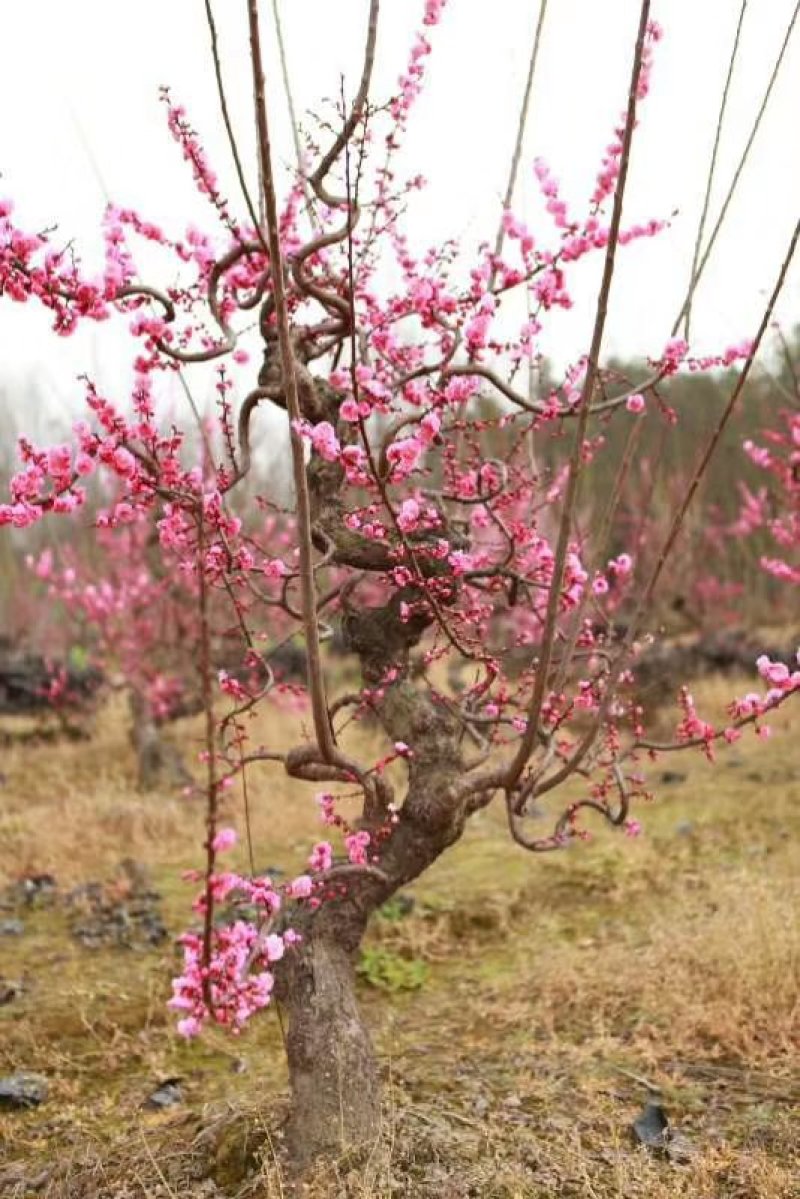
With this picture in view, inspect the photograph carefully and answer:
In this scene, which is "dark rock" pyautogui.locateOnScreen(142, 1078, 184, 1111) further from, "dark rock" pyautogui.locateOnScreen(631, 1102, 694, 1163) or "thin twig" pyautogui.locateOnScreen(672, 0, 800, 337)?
"thin twig" pyautogui.locateOnScreen(672, 0, 800, 337)

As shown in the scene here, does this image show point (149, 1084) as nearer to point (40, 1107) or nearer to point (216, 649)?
point (40, 1107)

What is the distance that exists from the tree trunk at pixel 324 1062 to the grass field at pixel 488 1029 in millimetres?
86

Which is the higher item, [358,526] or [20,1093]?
[358,526]

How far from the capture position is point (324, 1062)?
9.12 ft

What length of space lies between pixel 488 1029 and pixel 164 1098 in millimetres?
1188

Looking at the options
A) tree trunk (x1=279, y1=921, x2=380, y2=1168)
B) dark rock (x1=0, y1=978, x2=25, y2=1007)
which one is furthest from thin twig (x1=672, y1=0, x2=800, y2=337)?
dark rock (x1=0, y1=978, x2=25, y2=1007)

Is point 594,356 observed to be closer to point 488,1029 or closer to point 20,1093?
point 488,1029

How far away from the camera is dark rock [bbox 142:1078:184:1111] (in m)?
3.47

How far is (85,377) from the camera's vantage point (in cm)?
227

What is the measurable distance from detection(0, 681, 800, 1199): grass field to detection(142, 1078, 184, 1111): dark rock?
0.04 meters

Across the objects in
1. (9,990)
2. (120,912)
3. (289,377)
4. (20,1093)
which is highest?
(289,377)

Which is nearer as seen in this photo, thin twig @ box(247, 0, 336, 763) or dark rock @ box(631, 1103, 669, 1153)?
thin twig @ box(247, 0, 336, 763)

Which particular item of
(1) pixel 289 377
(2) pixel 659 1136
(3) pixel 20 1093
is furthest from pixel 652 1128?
(1) pixel 289 377

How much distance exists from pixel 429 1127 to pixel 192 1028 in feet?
3.17
